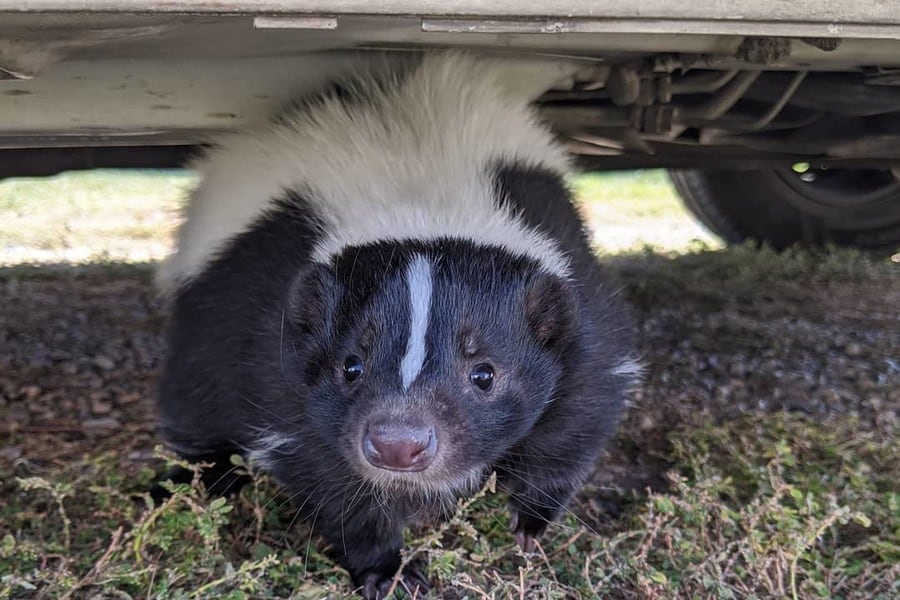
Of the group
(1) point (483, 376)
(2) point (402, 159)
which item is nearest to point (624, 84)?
(2) point (402, 159)

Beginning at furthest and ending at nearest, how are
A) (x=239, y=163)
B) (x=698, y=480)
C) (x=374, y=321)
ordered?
1. (x=239, y=163)
2. (x=698, y=480)
3. (x=374, y=321)

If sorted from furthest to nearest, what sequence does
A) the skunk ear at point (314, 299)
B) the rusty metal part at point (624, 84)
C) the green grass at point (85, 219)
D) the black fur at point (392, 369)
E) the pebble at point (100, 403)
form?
1. the green grass at point (85, 219)
2. the pebble at point (100, 403)
3. the rusty metal part at point (624, 84)
4. the skunk ear at point (314, 299)
5. the black fur at point (392, 369)

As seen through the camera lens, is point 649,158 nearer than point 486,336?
No

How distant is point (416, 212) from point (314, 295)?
364mm

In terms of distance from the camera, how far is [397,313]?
7.41 feet

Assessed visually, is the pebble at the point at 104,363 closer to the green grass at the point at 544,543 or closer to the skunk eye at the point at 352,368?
the green grass at the point at 544,543

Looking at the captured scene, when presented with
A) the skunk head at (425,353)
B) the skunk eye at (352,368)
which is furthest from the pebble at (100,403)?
the skunk eye at (352,368)

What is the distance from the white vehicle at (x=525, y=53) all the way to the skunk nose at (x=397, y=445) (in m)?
0.82

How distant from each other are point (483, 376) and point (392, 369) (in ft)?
0.78

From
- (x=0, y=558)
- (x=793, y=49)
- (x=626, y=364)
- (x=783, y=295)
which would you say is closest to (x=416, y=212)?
(x=626, y=364)

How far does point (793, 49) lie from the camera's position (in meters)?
2.47

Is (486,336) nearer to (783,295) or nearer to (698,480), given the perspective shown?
(698,480)

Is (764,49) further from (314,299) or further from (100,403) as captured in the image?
(100,403)

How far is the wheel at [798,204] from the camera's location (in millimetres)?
5281
